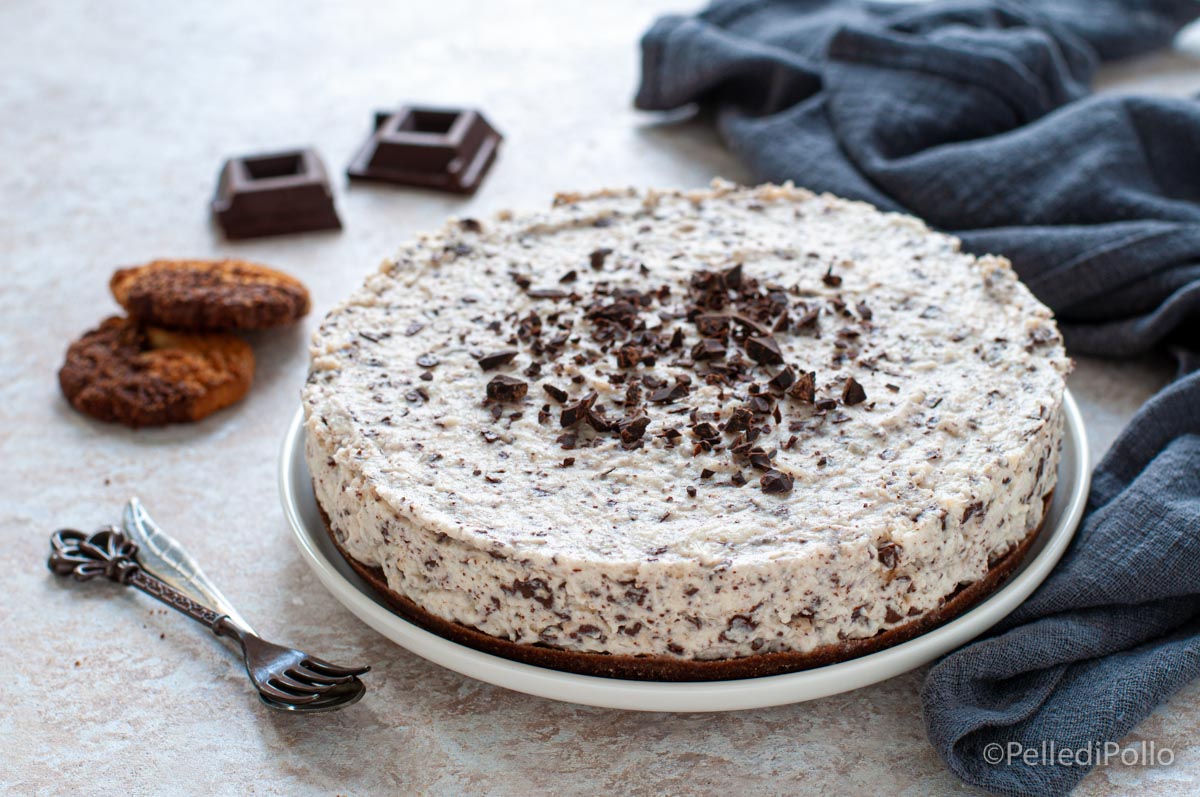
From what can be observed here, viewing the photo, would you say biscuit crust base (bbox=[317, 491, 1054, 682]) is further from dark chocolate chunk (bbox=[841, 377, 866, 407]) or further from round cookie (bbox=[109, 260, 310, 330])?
round cookie (bbox=[109, 260, 310, 330])

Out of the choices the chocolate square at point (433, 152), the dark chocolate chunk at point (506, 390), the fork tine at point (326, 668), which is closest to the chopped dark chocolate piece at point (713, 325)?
the dark chocolate chunk at point (506, 390)

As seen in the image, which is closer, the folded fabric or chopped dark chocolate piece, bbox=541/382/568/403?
chopped dark chocolate piece, bbox=541/382/568/403

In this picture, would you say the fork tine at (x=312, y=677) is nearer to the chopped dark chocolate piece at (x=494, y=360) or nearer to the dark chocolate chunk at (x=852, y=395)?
the chopped dark chocolate piece at (x=494, y=360)

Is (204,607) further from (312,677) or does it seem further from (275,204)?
(275,204)

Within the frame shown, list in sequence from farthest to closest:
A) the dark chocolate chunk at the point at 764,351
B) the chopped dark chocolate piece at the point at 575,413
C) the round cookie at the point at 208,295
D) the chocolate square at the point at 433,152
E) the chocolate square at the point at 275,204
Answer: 1. the chocolate square at the point at 433,152
2. the chocolate square at the point at 275,204
3. the round cookie at the point at 208,295
4. the dark chocolate chunk at the point at 764,351
5. the chopped dark chocolate piece at the point at 575,413

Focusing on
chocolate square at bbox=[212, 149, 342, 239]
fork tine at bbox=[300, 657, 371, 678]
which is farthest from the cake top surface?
chocolate square at bbox=[212, 149, 342, 239]
